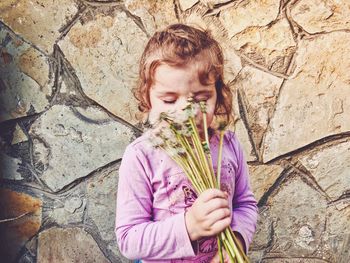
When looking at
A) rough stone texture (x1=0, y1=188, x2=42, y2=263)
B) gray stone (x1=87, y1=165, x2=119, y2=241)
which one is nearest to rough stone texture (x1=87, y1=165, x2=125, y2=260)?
gray stone (x1=87, y1=165, x2=119, y2=241)

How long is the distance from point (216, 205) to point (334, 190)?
1099 mm

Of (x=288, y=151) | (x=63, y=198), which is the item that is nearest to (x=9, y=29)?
(x=63, y=198)

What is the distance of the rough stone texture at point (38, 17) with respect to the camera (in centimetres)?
234

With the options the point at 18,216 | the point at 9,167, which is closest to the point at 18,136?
the point at 9,167

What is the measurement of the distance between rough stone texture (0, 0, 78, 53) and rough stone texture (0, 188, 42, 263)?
0.60 metres

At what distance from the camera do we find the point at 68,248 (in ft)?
8.23

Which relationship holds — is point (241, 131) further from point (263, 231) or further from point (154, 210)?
point (154, 210)

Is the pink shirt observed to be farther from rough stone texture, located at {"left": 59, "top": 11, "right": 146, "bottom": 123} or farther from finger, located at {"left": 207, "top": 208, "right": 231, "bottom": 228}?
rough stone texture, located at {"left": 59, "top": 11, "right": 146, "bottom": 123}

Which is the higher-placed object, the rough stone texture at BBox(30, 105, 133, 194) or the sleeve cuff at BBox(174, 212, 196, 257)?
the rough stone texture at BBox(30, 105, 133, 194)

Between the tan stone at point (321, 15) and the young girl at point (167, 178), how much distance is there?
2.29 feet

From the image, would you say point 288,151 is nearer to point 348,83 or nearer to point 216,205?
point 348,83

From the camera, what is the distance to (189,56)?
155 centimetres

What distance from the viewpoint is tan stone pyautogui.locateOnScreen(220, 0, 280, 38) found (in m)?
2.25

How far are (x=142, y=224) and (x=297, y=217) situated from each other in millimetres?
1010
